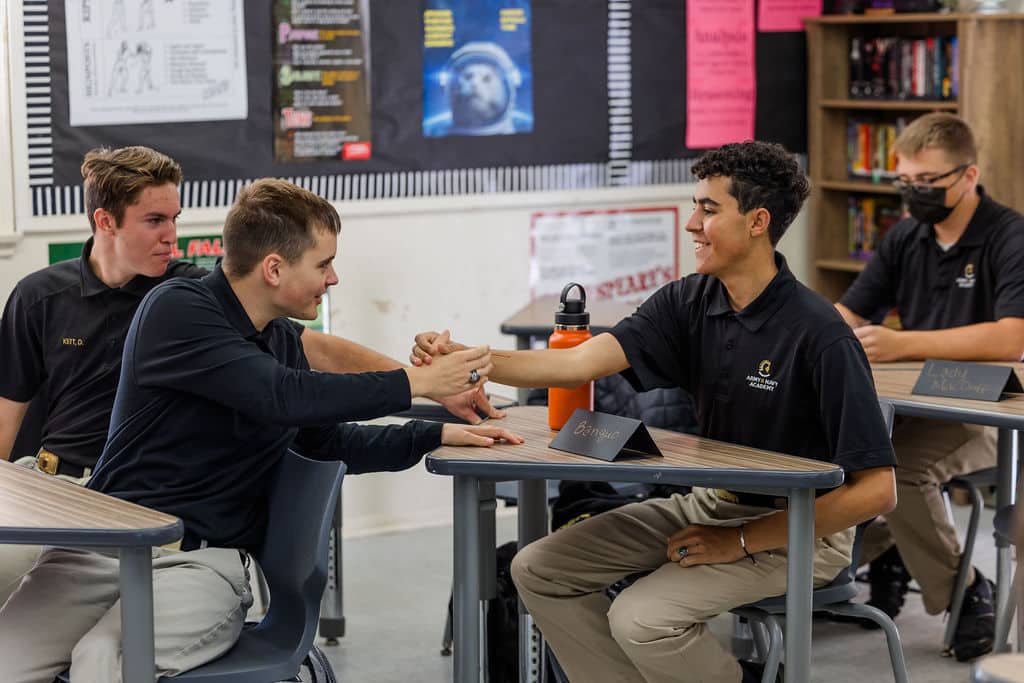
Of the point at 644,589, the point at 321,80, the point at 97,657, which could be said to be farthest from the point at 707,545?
the point at 321,80

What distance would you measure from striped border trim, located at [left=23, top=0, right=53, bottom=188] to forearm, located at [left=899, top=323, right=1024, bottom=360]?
2532 mm

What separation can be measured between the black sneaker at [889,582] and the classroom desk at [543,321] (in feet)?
3.32

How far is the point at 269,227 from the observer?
251cm

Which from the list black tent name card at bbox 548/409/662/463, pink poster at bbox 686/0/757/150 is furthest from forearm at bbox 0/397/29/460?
pink poster at bbox 686/0/757/150

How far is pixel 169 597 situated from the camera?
2328 mm

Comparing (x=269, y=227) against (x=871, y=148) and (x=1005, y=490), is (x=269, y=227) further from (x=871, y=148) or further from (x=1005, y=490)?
(x=871, y=148)

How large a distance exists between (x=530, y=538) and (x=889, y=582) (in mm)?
1414

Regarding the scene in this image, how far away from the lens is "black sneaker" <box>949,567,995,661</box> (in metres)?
3.59

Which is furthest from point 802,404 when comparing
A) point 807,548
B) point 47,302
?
point 47,302

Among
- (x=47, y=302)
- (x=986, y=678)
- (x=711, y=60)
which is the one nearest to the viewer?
(x=986, y=678)

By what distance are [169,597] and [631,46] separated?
3.38 metres

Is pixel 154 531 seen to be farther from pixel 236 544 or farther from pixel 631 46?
pixel 631 46

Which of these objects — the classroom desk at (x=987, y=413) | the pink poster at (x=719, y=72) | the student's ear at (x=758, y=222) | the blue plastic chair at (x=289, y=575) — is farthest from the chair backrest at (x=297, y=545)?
the pink poster at (x=719, y=72)

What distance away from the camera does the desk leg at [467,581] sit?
2574 millimetres
